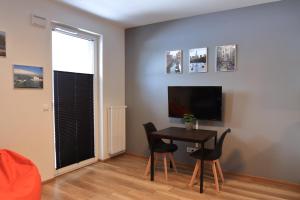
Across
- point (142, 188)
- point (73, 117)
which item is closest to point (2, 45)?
point (73, 117)

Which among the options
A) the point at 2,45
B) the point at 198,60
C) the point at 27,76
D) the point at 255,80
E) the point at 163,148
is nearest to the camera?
the point at 2,45

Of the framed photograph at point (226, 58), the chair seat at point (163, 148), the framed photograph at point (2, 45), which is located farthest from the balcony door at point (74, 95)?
the framed photograph at point (226, 58)

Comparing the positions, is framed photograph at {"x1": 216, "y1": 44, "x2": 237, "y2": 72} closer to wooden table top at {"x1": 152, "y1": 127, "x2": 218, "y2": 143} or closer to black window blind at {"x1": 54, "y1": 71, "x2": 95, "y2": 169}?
wooden table top at {"x1": 152, "y1": 127, "x2": 218, "y2": 143}

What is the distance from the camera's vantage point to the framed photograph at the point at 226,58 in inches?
140

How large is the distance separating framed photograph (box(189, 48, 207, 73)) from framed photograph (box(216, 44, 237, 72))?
22 centimetres

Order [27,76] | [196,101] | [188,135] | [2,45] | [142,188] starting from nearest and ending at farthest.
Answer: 1. [2,45]
2. [27,76]
3. [142,188]
4. [188,135]
5. [196,101]

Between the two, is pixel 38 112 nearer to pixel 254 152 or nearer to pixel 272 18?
pixel 254 152

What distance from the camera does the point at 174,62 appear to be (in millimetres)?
4086

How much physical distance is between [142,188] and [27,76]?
2225mm

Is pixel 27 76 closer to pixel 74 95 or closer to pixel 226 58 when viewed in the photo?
pixel 74 95

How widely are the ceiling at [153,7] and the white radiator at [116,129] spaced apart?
1747mm

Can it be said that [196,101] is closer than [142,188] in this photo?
No

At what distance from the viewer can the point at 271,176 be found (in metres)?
3.35

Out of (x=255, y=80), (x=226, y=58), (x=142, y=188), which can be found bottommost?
(x=142, y=188)
